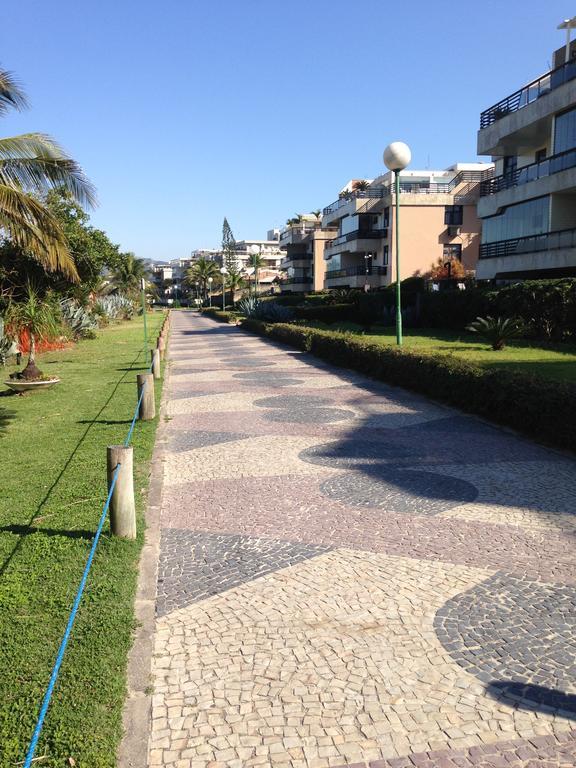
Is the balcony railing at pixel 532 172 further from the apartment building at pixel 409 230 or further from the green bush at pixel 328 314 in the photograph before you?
the apartment building at pixel 409 230

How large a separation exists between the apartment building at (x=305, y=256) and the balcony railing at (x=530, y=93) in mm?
42583

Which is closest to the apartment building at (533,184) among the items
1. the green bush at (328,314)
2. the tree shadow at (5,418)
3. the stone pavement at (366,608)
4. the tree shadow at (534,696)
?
the green bush at (328,314)

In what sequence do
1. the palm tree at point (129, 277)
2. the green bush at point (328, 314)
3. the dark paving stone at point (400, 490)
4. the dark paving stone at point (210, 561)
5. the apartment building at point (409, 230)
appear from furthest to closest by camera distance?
the palm tree at point (129, 277)
the apartment building at point (409, 230)
the green bush at point (328, 314)
the dark paving stone at point (400, 490)
the dark paving stone at point (210, 561)

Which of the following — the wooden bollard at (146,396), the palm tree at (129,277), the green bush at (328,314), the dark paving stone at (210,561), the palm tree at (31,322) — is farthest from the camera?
the palm tree at (129,277)

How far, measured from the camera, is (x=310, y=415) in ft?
34.5

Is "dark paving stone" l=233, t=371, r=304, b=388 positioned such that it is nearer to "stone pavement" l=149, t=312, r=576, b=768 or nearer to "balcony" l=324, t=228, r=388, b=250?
"stone pavement" l=149, t=312, r=576, b=768

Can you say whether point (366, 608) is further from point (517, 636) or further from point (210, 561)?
point (210, 561)

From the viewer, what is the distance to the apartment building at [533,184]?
23312mm

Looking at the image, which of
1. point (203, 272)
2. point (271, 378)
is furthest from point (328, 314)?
point (203, 272)

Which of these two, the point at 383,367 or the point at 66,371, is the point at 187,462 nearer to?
the point at 383,367

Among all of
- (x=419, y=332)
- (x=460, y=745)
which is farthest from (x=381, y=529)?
(x=419, y=332)

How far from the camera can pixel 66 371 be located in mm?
17234

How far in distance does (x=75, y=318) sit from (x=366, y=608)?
2530 centimetres

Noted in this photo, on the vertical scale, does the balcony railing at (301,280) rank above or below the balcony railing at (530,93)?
below
